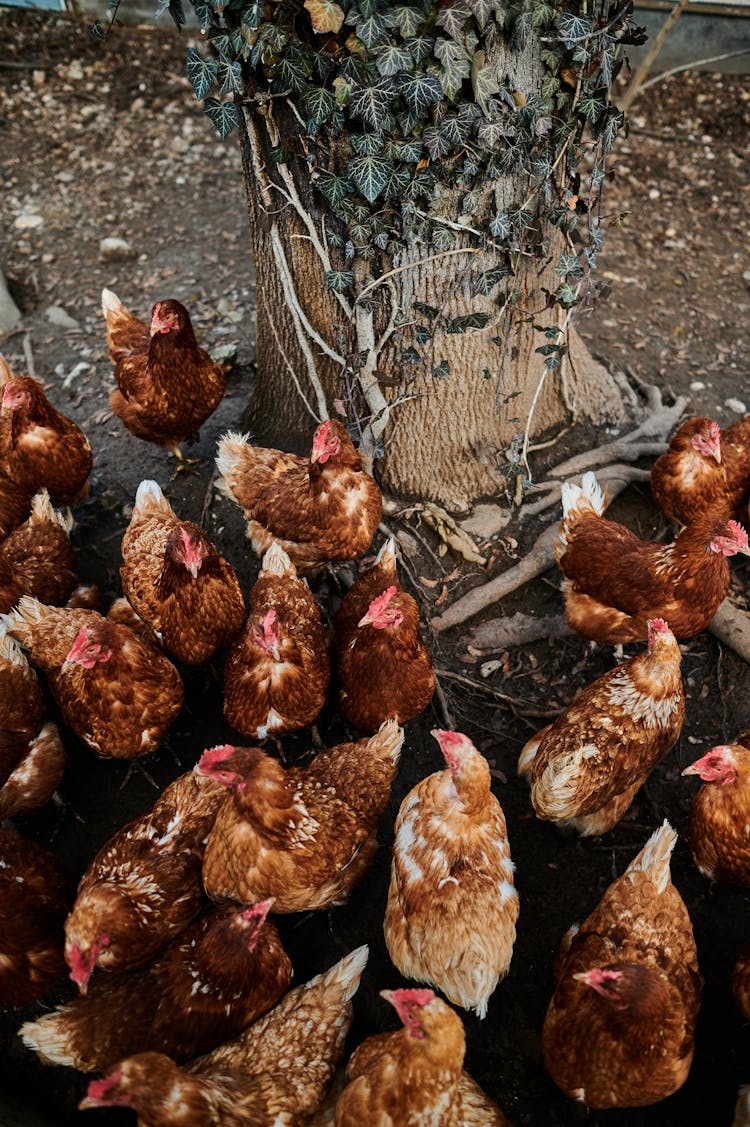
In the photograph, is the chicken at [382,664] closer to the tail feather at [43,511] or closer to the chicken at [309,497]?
the chicken at [309,497]


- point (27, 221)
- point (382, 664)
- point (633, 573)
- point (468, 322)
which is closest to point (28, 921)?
point (382, 664)

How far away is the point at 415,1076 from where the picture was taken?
248 centimetres

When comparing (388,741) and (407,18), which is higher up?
(407,18)

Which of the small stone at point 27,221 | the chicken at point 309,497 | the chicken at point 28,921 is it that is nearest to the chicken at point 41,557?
the chicken at point 309,497

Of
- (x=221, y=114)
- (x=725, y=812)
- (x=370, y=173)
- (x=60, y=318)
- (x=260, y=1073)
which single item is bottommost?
(x=260, y=1073)

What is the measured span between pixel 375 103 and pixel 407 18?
321 millimetres

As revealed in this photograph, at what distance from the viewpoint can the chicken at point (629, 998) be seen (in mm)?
2627

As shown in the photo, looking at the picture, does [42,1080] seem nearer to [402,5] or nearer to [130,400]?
[130,400]

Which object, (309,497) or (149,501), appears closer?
(309,497)

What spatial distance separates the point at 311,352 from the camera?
174 inches

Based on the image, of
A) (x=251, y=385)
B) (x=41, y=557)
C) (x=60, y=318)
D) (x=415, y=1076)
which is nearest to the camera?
(x=415, y=1076)

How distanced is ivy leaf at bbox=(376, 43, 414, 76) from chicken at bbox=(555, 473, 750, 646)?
212cm

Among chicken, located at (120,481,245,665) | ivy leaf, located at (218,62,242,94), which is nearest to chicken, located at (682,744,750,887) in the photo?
chicken, located at (120,481,245,665)

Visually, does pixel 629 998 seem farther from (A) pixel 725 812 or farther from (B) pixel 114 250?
(B) pixel 114 250
